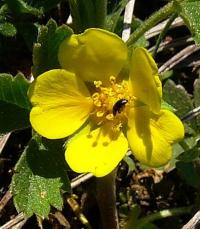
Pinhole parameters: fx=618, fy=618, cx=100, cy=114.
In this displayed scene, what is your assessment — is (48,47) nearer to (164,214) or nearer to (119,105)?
(119,105)

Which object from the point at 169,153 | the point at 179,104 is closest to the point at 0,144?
the point at 179,104

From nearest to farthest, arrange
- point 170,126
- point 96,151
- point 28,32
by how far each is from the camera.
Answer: point 170,126 → point 96,151 → point 28,32

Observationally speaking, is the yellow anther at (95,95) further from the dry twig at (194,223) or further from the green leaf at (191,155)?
the dry twig at (194,223)

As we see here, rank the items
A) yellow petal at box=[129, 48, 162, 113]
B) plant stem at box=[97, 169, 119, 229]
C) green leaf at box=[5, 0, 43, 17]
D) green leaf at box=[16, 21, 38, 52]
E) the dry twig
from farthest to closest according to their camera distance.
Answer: green leaf at box=[16, 21, 38, 52] < green leaf at box=[5, 0, 43, 17] < the dry twig < plant stem at box=[97, 169, 119, 229] < yellow petal at box=[129, 48, 162, 113]

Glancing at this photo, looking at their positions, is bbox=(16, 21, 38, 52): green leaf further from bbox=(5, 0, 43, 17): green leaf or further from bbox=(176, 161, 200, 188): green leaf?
bbox=(176, 161, 200, 188): green leaf

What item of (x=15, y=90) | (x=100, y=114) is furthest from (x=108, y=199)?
(x=15, y=90)

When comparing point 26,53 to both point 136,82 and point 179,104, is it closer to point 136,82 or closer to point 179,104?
point 179,104

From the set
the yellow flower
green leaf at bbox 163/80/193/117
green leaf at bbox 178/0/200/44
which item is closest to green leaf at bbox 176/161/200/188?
green leaf at bbox 163/80/193/117
